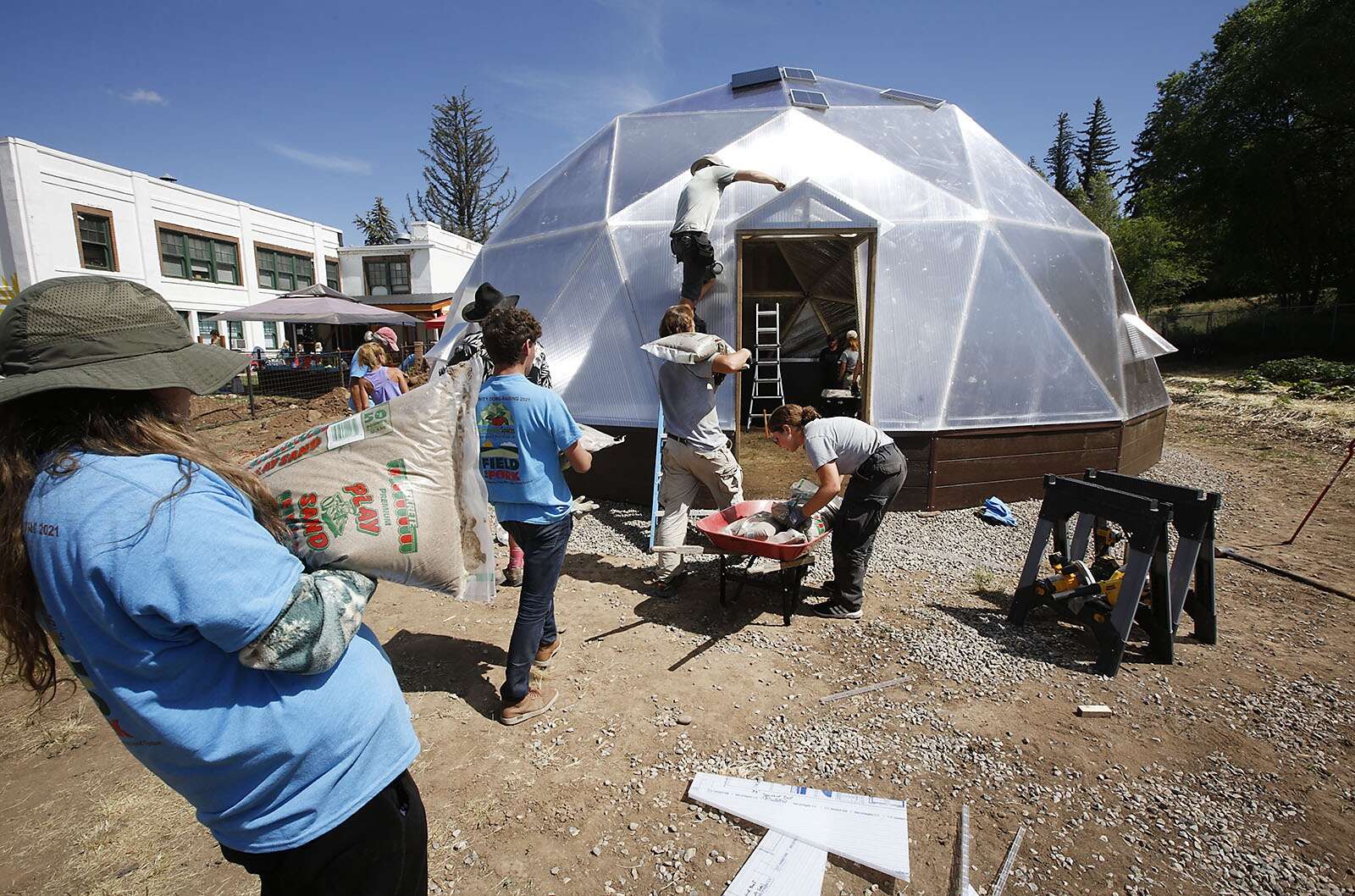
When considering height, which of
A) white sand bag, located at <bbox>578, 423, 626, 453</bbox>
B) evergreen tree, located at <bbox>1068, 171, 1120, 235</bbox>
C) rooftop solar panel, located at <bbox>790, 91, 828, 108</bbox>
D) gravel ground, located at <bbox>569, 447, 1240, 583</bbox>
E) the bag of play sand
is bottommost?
gravel ground, located at <bbox>569, 447, 1240, 583</bbox>

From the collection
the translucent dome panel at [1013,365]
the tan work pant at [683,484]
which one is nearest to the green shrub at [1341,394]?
the translucent dome panel at [1013,365]

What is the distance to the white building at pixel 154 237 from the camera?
17922mm

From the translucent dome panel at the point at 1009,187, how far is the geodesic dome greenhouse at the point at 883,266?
35 mm

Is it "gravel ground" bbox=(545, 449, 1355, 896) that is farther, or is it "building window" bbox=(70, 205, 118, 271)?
"building window" bbox=(70, 205, 118, 271)

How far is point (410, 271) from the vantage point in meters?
28.4

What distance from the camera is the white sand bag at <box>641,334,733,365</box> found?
5.20 meters

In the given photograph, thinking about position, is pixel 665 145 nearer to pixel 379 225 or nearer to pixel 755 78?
pixel 755 78

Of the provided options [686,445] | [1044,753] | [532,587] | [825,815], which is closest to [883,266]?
[686,445]

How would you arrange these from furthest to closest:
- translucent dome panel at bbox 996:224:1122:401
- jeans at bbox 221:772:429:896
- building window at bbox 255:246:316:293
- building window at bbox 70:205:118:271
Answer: building window at bbox 255:246:316:293 → building window at bbox 70:205:118:271 → translucent dome panel at bbox 996:224:1122:401 → jeans at bbox 221:772:429:896

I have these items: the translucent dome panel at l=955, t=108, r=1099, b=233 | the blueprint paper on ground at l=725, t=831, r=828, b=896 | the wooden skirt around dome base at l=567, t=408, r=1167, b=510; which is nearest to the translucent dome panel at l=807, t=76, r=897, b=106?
the translucent dome panel at l=955, t=108, r=1099, b=233

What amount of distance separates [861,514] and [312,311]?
17018 mm

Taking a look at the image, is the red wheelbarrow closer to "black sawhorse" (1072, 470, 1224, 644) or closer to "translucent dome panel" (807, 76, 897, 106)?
"black sawhorse" (1072, 470, 1224, 644)

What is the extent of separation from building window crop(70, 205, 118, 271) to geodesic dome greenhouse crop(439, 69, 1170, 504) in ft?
63.5

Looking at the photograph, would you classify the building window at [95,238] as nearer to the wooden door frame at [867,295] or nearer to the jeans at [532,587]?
the wooden door frame at [867,295]
